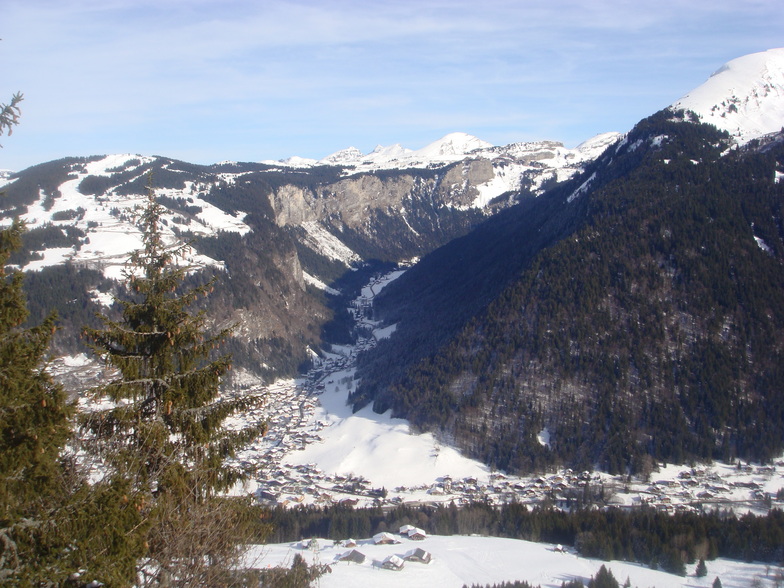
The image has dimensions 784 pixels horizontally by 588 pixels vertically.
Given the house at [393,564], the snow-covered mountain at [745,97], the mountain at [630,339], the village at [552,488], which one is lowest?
the village at [552,488]

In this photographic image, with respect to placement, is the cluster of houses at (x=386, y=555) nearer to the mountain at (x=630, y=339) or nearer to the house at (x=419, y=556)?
the house at (x=419, y=556)

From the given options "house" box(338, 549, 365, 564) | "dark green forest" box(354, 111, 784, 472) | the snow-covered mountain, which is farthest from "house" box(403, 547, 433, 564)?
the snow-covered mountain

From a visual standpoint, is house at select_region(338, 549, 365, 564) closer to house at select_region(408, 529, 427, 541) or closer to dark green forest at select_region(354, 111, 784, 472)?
house at select_region(408, 529, 427, 541)

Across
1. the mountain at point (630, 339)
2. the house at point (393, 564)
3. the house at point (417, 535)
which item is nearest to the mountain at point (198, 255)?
the mountain at point (630, 339)

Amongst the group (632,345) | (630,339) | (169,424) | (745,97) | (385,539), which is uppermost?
(745,97)

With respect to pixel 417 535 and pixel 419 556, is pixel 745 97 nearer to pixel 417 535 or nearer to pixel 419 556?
pixel 417 535

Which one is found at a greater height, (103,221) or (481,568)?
(103,221)

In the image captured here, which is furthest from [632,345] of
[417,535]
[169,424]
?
[169,424]
